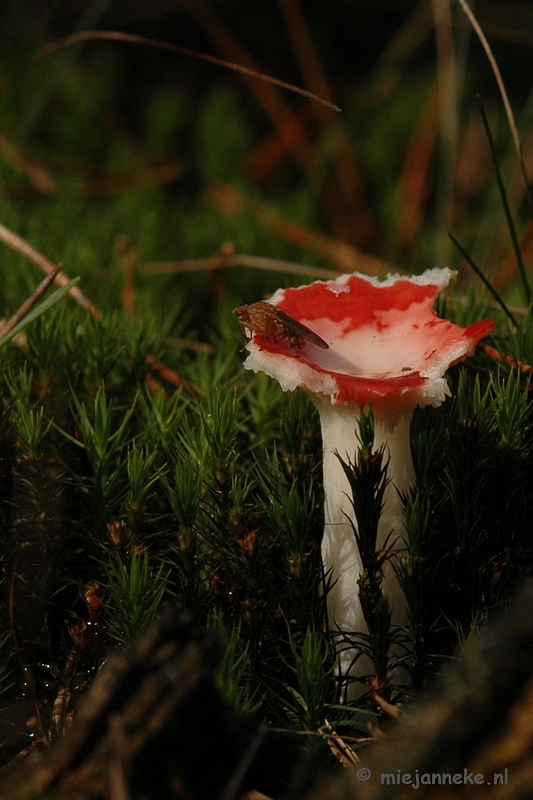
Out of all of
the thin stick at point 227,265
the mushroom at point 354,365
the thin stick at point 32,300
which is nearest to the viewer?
the mushroom at point 354,365

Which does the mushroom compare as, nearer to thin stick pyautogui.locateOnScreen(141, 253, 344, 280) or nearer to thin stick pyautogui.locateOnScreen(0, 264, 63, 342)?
thin stick pyautogui.locateOnScreen(0, 264, 63, 342)

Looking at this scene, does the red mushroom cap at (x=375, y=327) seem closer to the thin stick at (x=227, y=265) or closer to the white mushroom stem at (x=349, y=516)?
the white mushroom stem at (x=349, y=516)

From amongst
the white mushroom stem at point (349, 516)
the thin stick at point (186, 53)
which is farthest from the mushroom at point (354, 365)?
the thin stick at point (186, 53)

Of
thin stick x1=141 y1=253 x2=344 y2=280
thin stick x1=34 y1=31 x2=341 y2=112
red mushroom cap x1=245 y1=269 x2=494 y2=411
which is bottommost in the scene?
thin stick x1=141 y1=253 x2=344 y2=280

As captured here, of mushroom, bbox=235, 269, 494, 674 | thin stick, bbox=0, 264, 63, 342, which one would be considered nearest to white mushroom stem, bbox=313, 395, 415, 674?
mushroom, bbox=235, 269, 494, 674

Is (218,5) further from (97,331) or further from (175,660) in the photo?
(175,660)

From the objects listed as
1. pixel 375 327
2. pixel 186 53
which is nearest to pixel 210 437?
pixel 375 327

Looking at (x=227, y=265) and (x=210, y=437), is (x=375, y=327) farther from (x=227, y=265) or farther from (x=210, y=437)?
(x=227, y=265)
